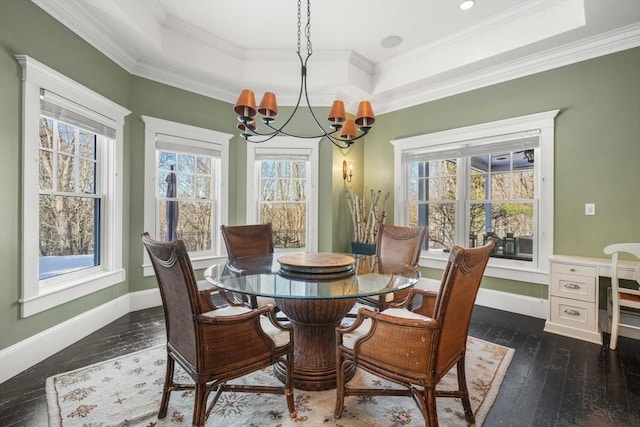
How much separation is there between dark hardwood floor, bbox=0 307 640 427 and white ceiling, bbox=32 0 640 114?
2.79 metres

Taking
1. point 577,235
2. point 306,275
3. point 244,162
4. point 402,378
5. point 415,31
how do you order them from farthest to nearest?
1. point 244,162
2. point 415,31
3. point 577,235
4. point 306,275
5. point 402,378

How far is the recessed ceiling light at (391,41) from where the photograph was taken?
3777 mm

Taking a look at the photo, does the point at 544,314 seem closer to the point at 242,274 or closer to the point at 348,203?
the point at 348,203

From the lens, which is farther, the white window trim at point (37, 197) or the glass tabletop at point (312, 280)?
the white window trim at point (37, 197)

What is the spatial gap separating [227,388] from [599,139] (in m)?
4.03

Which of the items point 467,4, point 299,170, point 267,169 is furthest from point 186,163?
point 467,4

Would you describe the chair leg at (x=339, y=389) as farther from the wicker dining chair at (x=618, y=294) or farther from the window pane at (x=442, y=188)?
the window pane at (x=442, y=188)

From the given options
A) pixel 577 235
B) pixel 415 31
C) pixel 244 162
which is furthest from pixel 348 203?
pixel 577 235

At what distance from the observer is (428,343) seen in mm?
1474

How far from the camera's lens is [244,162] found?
450 centimetres

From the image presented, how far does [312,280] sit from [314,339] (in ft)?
1.61

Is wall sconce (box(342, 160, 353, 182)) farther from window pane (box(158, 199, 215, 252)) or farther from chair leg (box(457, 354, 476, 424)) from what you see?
chair leg (box(457, 354, 476, 424))

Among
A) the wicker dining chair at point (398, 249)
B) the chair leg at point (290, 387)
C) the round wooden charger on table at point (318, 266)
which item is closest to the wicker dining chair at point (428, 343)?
the chair leg at point (290, 387)

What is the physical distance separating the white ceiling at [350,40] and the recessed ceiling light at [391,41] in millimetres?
77
